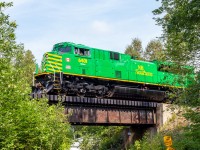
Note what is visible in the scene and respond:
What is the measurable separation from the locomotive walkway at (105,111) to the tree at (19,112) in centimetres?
191

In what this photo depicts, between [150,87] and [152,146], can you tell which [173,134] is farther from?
[150,87]

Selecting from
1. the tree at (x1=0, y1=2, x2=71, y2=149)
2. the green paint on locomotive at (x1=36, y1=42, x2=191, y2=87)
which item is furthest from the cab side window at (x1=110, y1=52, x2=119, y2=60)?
the tree at (x1=0, y1=2, x2=71, y2=149)

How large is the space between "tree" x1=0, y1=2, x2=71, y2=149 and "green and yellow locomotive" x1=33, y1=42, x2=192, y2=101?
9.85 ft

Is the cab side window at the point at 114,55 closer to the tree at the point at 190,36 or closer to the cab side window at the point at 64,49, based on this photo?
the cab side window at the point at 64,49

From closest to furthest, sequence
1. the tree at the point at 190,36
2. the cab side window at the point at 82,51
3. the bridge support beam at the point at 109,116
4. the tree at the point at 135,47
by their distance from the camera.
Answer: the tree at the point at 190,36 → the bridge support beam at the point at 109,116 → the cab side window at the point at 82,51 → the tree at the point at 135,47

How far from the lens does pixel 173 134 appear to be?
82.3 feet

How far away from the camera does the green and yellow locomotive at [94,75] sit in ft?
75.7

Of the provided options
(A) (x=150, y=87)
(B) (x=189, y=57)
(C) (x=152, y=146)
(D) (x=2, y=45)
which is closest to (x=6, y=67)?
(D) (x=2, y=45)

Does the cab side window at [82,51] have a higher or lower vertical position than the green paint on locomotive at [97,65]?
higher

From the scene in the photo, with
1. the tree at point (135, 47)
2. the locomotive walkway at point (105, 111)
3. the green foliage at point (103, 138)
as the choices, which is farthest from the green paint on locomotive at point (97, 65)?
the tree at point (135, 47)

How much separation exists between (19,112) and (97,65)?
10199 mm

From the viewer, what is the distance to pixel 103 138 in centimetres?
3591

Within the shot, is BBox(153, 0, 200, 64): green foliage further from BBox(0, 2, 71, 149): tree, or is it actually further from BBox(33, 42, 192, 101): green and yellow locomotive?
BBox(0, 2, 71, 149): tree

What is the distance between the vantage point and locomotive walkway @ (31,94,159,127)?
2275cm
